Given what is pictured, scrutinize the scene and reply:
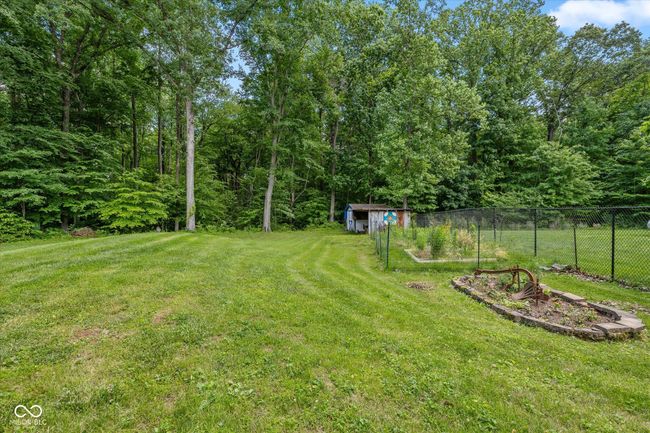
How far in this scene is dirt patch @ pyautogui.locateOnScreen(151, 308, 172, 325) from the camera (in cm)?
362

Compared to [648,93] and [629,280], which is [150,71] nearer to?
[629,280]

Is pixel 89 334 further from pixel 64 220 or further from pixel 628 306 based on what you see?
pixel 64 220

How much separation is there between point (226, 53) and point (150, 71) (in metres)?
5.32

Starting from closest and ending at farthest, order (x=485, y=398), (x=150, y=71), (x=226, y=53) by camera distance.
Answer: (x=485, y=398) → (x=226, y=53) → (x=150, y=71)

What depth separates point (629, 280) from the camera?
6.07 meters

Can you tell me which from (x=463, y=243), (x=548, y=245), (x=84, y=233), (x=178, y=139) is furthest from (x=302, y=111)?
(x=548, y=245)

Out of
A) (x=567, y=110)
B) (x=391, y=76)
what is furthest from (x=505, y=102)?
(x=391, y=76)

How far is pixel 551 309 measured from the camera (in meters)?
4.56

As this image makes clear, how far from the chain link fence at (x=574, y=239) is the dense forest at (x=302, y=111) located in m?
11.3

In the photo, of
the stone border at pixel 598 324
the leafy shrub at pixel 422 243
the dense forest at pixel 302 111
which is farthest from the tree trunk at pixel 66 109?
the stone border at pixel 598 324

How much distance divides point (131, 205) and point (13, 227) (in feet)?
13.3

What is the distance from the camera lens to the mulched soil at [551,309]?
163 inches

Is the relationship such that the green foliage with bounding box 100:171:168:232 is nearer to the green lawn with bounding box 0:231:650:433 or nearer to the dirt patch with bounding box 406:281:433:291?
the green lawn with bounding box 0:231:650:433

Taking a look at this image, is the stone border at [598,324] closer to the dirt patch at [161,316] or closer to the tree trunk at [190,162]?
the dirt patch at [161,316]
